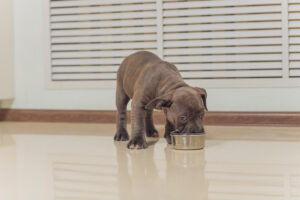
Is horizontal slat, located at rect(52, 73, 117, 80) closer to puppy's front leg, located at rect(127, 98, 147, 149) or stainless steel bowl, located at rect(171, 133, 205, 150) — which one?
puppy's front leg, located at rect(127, 98, 147, 149)

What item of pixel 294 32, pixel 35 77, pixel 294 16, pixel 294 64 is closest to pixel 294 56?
pixel 294 64

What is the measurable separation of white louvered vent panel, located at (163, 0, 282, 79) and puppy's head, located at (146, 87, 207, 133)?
3.64 ft

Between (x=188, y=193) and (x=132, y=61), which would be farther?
(x=132, y=61)

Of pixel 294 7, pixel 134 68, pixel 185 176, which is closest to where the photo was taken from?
pixel 185 176

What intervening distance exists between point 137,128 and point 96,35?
54.3 inches

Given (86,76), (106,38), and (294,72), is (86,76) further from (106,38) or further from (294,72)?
(294,72)

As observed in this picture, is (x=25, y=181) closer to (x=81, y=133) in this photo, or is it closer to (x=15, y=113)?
(x=81, y=133)

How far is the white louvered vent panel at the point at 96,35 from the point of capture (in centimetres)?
306

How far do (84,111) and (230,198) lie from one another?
2.12 meters

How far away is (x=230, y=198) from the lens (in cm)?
116

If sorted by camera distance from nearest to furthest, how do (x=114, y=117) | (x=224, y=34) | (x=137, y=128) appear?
(x=137, y=128) < (x=224, y=34) < (x=114, y=117)

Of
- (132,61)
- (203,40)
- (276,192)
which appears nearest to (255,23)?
(203,40)

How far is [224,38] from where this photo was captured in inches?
116

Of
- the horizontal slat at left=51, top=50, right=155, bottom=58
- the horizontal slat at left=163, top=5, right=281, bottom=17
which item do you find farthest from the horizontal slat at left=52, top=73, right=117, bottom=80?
the horizontal slat at left=163, top=5, right=281, bottom=17
